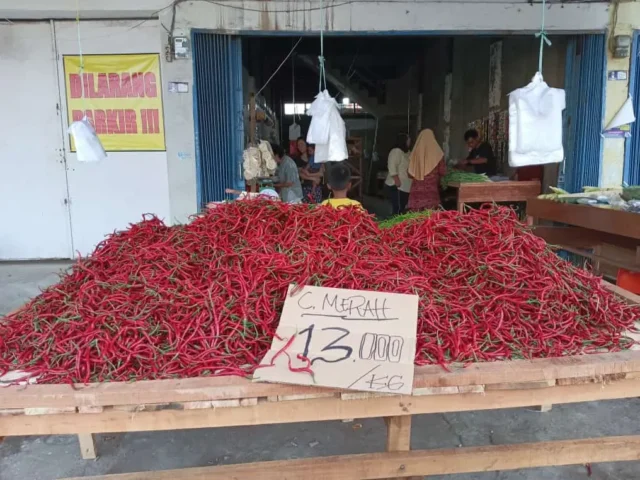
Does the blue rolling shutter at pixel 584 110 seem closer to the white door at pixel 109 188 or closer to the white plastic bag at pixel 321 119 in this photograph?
the white plastic bag at pixel 321 119

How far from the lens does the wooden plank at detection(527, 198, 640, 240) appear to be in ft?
11.8

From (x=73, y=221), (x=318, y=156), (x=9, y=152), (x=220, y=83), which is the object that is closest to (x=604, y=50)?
(x=318, y=156)

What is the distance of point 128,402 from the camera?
4.83 ft

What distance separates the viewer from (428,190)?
685cm

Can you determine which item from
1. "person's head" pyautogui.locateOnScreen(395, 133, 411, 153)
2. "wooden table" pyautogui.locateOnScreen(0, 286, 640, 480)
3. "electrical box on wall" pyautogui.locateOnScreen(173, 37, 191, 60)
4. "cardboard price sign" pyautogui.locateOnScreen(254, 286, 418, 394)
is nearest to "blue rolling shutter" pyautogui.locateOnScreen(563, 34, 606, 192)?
"person's head" pyautogui.locateOnScreen(395, 133, 411, 153)

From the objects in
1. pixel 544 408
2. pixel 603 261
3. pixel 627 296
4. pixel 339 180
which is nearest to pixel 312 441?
pixel 544 408

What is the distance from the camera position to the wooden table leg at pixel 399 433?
5.81ft

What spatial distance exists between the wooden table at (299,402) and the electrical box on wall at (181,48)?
14.9ft

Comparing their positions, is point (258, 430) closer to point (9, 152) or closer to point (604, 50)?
point (9, 152)

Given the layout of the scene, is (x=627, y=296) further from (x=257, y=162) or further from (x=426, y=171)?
(x=426, y=171)

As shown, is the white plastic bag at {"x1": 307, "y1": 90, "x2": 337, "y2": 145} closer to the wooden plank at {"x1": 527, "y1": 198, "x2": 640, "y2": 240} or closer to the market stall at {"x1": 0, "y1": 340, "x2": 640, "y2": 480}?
the wooden plank at {"x1": 527, "y1": 198, "x2": 640, "y2": 240}

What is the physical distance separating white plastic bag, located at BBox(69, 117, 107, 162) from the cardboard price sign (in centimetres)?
293

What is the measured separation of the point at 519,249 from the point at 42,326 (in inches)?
76.1

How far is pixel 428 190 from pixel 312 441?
15.8ft
